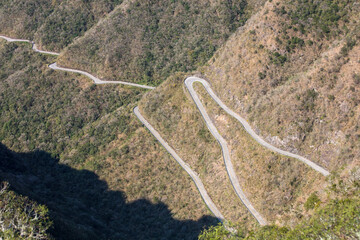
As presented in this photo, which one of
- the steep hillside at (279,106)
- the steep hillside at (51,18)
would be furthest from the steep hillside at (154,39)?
the steep hillside at (279,106)

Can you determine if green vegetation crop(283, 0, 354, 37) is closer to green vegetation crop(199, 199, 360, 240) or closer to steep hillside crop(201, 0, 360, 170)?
steep hillside crop(201, 0, 360, 170)

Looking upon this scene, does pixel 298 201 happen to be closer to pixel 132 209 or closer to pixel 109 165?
pixel 132 209

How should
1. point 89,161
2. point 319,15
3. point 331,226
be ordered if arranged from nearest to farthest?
point 331,226 < point 319,15 < point 89,161

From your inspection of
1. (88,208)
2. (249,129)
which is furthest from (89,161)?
(249,129)

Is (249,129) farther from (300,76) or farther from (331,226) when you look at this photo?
(331,226)

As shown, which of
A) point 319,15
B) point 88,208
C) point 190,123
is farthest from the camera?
point 190,123

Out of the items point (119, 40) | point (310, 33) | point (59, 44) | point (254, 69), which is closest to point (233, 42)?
point (254, 69)

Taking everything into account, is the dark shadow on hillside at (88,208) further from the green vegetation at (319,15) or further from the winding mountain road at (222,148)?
the green vegetation at (319,15)

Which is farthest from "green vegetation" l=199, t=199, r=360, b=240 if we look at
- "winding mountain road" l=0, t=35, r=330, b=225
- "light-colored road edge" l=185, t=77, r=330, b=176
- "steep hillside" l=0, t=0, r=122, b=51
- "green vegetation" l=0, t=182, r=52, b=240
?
"steep hillside" l=0, t=0, r=122, b=51
